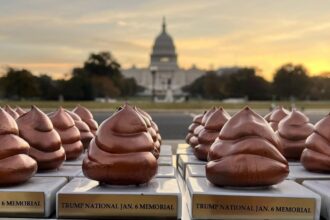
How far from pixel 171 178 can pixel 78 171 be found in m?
1.42

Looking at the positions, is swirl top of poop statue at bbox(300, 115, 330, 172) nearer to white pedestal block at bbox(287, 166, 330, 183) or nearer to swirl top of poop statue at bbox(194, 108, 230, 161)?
white pedestal block at bbox(287, 166, 330, 183)

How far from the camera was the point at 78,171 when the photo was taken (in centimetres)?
715

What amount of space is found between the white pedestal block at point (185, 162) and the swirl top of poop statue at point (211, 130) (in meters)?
0.16

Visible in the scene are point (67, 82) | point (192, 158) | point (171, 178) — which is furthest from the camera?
point (67, 82)

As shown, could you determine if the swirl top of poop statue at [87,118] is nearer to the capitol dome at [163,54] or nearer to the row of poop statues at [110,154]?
the row of poop statues at [110,154]

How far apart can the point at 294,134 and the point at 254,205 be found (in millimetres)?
3147

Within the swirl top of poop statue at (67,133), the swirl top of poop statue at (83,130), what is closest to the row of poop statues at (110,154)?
the swirl top of poop statue at (67,133)

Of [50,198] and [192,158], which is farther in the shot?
[192,158]

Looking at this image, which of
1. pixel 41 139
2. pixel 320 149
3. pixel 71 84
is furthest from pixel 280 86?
pixel 41 139

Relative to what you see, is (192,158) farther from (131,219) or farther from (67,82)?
(67,82)

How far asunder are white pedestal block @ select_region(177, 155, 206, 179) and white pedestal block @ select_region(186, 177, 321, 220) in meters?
2.30

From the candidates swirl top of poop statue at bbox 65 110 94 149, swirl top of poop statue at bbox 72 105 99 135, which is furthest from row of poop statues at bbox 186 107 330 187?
swirl top of poop statue at bbox 72 105 99 135

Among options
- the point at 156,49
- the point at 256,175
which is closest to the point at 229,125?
the point at 256,175

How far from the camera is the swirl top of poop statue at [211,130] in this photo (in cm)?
786
